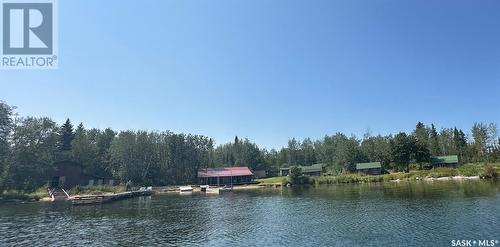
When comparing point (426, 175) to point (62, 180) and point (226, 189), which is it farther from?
point (62, 180)

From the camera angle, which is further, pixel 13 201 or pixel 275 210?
pixel 13 201

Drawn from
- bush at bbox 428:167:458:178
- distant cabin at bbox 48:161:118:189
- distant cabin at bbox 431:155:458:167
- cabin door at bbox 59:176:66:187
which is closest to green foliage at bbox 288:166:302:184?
bush at bbox 428:167:458:178

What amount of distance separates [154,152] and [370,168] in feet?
247

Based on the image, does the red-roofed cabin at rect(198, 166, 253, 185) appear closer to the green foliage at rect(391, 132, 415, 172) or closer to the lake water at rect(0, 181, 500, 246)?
the green foliage at rect(391, 132, 415, 172)

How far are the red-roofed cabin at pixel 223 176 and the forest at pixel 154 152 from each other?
6.91 m

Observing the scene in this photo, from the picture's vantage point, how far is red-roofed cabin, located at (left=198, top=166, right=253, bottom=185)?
110 metres

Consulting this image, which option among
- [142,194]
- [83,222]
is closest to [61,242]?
[83,222]

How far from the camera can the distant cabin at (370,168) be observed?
115m

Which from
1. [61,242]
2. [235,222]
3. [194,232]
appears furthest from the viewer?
[235,222]

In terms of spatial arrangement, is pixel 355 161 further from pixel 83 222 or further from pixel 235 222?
pixel 83 222

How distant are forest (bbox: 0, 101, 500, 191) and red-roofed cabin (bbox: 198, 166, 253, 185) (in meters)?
6.91

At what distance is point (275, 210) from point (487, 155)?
109286 mm

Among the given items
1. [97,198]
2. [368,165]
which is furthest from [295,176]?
[97,198]

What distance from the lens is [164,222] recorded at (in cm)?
3953
